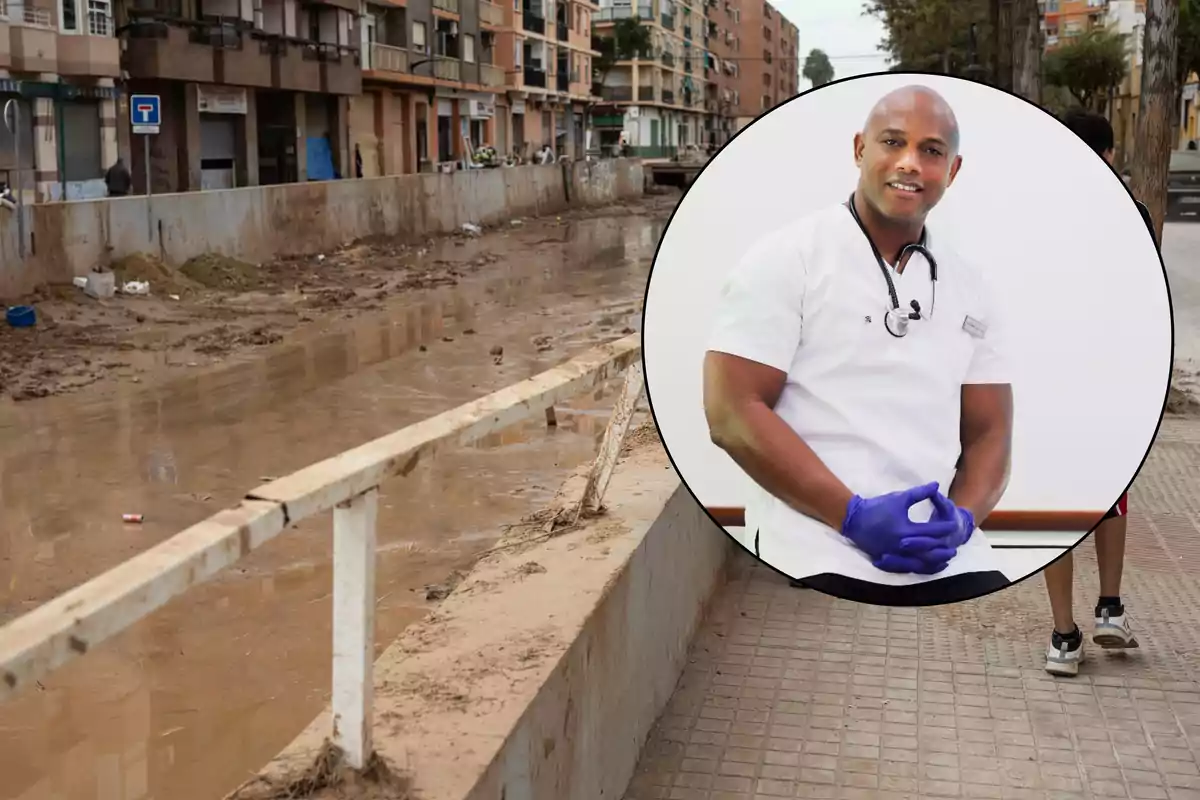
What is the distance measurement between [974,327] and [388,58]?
46.8 meters

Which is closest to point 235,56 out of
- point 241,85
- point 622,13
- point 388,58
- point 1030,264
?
point 241,85

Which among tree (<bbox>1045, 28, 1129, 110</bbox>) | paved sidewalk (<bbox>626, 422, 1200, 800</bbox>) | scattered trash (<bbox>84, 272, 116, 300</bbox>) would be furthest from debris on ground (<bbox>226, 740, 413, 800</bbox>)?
tree (<bbox>1045, 28, 1129, 110</bbox>)

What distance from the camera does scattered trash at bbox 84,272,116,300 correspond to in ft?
59.3

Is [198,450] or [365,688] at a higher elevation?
[365,688]

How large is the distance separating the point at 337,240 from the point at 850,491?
2533 cm

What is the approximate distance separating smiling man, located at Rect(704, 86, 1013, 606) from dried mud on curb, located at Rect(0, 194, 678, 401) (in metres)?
11.9

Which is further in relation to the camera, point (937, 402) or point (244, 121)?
point (244, 121)

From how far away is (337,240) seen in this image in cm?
2722

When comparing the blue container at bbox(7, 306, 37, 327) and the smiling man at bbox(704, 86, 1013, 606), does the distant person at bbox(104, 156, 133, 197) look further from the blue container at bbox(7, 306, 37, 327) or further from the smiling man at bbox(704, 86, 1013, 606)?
the smiling man at bbox(704, 86, 1013, 606)

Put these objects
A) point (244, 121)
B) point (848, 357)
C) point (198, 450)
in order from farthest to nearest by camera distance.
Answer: point (244, 121) < point (198, 450) < point (848, 357)

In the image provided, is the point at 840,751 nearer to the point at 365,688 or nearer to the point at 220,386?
the point at 365,688

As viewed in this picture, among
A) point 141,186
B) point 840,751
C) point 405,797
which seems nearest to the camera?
point 405,797

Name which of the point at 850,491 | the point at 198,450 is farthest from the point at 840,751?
the point at 198,450

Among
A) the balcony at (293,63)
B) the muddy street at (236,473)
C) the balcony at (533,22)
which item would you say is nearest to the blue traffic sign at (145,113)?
the muddy street at (236,473)
